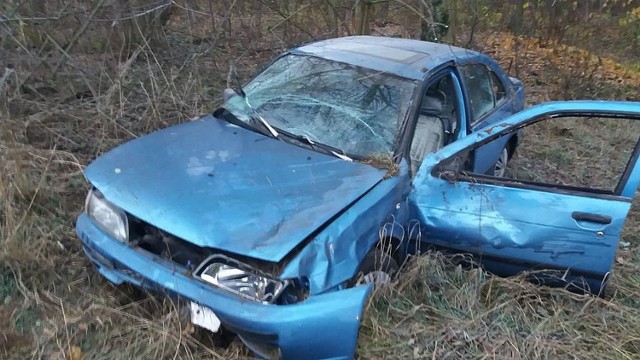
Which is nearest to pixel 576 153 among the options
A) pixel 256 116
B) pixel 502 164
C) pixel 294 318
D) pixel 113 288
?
pixel 502 164

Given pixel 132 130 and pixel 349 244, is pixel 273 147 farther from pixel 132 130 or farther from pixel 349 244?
pixel 132 130

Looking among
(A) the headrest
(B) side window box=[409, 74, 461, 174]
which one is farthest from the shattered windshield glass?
(B) side window box=[409, 74, 461, 174]

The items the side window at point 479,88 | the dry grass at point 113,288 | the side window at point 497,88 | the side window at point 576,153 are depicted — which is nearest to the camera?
the dry grass at point 113,288

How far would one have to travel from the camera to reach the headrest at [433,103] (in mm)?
4250

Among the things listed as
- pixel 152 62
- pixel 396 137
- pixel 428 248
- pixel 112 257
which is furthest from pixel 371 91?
pixel 152 62

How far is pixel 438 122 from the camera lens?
14.4ft

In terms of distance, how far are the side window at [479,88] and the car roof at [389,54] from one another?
0.14 m

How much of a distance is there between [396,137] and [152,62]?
11.1 feet

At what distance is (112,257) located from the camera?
119 inches

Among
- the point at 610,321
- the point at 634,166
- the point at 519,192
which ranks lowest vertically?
the point at 610,321

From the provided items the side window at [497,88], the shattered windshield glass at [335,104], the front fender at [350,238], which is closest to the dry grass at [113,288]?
the front fender at [350,238]

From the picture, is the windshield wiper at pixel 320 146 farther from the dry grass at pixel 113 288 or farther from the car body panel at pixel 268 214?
the dry grass at pixel 113 288

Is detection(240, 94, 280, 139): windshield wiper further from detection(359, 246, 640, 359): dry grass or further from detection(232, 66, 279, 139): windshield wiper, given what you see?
detection(359, 246, 640, 359): dry grass

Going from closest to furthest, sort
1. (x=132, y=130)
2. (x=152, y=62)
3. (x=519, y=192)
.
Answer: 1. (x=519, y=192)
2. (x=132, y=130)
3. (x=152, y=62)
